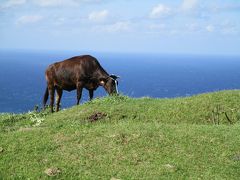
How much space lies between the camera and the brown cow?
24211 mm

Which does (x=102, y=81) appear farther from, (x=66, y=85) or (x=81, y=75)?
(x=66, y=85)

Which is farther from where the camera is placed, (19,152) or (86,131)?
(86,131)

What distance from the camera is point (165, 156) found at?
42.8 ft

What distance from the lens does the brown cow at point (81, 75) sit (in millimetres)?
24211

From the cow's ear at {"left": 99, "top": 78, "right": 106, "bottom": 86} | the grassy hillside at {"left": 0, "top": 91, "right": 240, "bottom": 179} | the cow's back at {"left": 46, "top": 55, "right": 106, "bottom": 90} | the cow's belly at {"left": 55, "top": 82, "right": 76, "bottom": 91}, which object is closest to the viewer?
the grassy hillside at {"left": 0, "top": 91, "right": 240, "bottom": 179}

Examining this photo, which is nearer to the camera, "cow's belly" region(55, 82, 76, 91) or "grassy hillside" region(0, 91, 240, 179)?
"grassy hillside" region(0, 91, 240, 179)

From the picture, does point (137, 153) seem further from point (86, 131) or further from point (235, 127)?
point (235, 127)

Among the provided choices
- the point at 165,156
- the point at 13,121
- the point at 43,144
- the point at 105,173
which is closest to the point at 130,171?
the point at 105,173

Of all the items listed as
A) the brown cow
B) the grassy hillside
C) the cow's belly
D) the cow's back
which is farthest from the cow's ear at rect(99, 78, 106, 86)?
the grassy hillside

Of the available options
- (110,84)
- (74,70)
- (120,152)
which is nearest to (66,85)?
(74,70)

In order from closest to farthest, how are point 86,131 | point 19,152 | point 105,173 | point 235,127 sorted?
point 105,173, point 19,152, point 86,131, point 235,127

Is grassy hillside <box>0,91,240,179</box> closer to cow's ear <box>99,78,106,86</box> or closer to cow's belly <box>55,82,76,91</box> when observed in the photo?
cow's ear <box>99,78,106,86</box>

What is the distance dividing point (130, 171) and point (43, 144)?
11.1ft

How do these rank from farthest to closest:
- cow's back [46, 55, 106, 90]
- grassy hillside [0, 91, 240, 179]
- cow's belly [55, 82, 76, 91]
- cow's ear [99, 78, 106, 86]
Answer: cow's belly [55, 82, 76, 91] < cow's ear [99, 78, 106, 86] < cow's back [46, 55, 106, 90] < grassy hillside [0, 91, 240, 179]
